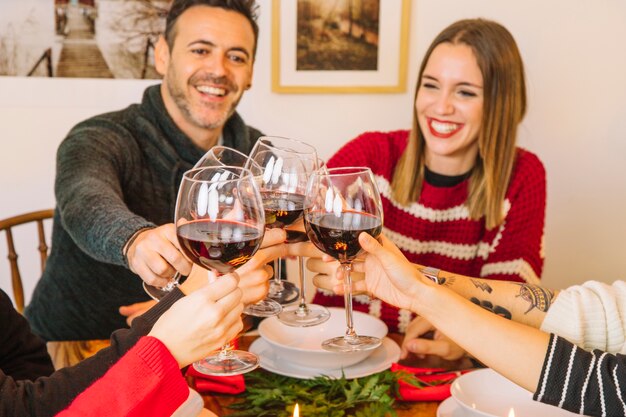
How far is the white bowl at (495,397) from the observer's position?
1.19 meters

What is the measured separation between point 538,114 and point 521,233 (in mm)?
1045

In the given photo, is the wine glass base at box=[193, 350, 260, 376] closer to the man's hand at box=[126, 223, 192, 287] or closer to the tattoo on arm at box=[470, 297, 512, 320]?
the man's hand at box=[126, 223, 192, 287]

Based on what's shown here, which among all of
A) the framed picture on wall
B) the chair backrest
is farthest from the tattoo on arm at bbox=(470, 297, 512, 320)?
the framed picture on wall

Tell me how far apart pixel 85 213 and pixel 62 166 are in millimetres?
313

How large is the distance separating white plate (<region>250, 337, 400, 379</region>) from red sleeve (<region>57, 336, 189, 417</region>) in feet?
1.36

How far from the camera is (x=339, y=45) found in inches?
111

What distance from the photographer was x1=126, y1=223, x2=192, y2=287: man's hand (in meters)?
1.25

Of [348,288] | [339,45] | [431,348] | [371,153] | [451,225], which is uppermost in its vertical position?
[339,45]

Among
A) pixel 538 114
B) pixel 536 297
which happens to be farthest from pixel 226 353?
pixel 538 114

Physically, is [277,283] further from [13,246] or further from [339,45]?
[339,45]

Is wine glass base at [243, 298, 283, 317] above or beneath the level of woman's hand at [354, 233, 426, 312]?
beneath

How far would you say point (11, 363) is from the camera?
133cm

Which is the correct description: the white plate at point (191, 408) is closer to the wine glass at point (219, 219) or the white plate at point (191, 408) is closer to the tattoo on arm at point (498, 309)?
the wine glass at point (219, 219)

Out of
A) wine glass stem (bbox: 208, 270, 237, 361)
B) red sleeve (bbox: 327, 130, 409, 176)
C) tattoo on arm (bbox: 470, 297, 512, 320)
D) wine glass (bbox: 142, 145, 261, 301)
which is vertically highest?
wine glass (bbox: 142, 145, 261, 301)
